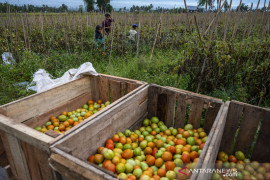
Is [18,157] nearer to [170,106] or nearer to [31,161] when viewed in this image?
[31,161]

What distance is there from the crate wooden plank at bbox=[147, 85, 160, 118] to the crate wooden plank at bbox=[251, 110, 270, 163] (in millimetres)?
1097

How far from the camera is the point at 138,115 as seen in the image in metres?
2.20

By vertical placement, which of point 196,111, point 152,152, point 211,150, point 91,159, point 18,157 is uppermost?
point 211,150

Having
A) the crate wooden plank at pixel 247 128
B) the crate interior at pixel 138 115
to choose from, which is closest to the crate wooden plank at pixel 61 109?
the crate interior at pixel 138 115

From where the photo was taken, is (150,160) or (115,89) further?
(115,89)

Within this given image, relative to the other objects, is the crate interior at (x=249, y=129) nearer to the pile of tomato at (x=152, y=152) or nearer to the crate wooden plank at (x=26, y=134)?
the pile of tomato at (x=152, y=152)

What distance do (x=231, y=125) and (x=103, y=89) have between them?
1.70 meters

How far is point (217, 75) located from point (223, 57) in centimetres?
43

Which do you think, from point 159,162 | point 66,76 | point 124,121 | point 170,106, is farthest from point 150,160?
point 66,76

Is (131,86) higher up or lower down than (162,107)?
higher up

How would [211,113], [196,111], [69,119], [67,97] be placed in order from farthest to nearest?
[67,97] < [69,119] < [196,111] < [211,113]

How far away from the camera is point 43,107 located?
211 cm

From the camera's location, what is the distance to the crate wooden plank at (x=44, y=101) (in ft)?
5.85

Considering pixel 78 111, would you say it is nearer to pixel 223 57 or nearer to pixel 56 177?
pixel 56 177
